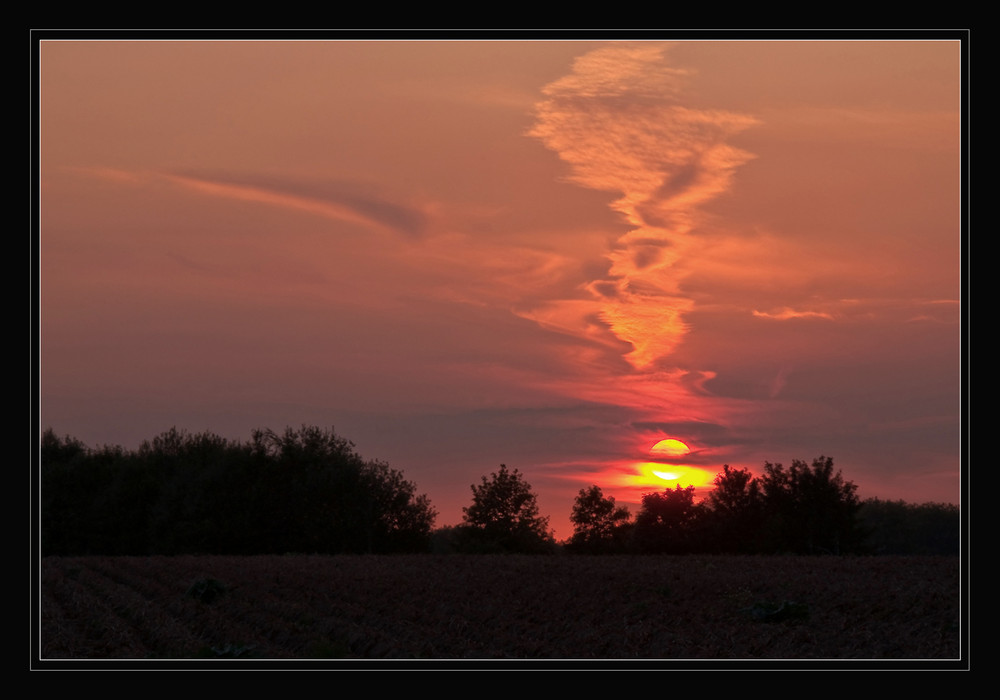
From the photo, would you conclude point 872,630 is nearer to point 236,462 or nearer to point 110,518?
point 236,462

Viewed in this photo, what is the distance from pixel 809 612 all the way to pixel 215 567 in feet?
78.6

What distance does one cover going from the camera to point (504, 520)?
7275cm

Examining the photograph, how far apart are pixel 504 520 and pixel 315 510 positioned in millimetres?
14316

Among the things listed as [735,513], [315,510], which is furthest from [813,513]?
[315,510]

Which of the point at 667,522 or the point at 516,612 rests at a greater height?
the point at 516,612

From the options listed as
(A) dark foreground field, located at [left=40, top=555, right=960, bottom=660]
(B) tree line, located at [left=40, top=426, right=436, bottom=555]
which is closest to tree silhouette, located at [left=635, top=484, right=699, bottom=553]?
(B) tree line, located at [left=40, top=426, right=436, bottom=555]

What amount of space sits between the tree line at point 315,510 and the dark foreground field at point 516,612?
99.2 ft

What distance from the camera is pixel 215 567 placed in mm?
38062

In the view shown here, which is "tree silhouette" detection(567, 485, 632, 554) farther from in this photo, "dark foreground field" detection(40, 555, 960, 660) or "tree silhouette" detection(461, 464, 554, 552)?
"dark foreground field" detection(40, 555, 960, 660)

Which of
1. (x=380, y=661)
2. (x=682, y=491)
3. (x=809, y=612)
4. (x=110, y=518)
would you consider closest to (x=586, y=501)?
(x=682, y=491)

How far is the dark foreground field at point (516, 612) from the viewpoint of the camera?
20.0 meters

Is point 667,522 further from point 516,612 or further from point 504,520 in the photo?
point 516,612

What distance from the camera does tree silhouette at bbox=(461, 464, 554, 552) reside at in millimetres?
69562

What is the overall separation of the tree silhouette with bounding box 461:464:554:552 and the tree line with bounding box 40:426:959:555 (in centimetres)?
9
